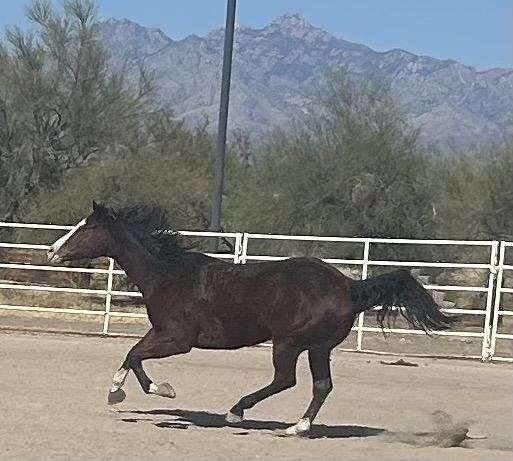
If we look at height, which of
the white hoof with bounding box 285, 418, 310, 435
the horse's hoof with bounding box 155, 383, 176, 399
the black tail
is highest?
the black tail

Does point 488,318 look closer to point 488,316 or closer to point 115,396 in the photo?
point 488,316

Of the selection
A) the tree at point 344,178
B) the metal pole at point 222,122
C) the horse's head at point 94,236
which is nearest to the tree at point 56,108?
the tree at point 344,178

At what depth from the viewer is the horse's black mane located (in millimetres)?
8891

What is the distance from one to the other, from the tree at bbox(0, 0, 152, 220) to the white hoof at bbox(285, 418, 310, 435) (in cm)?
2275

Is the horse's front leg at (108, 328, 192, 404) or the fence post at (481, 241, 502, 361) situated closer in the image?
the horse's front leg at (108, 328, 192, 404)

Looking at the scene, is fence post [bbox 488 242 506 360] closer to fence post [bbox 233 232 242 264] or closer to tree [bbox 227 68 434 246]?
fence post [bbox 233 232 242 264]

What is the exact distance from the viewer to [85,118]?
103 ft

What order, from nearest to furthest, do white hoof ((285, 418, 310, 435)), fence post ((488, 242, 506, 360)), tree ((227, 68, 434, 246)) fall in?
white hoof ((285, 418, 310, 435)) < fence post ((488, 242, 506, 360)) < tree ((227, 68, 434, 246))

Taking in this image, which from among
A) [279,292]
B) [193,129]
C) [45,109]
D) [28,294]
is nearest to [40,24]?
[45,109]

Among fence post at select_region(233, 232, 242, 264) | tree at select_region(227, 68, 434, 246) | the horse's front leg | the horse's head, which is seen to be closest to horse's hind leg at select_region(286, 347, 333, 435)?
the horse's front leg

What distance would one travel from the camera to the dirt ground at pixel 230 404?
7.20 meters

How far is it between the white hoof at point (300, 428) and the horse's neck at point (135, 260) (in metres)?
1.55

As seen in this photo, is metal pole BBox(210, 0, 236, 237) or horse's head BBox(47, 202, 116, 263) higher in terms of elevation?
metal pole BBox(210, 0, 236, 237)

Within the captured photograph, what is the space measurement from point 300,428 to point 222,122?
1171cm
